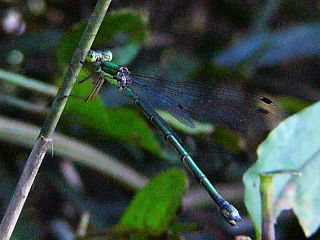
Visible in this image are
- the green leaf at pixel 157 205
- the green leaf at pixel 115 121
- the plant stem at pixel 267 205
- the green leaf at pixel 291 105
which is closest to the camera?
the plant stem at pixel 267 205

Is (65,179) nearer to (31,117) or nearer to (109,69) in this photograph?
(31,117)

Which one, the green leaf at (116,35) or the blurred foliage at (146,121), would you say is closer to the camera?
the blurred foliage at (146,121)

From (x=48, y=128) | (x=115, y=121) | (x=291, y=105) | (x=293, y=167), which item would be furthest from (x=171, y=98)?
(x=48, y=128)

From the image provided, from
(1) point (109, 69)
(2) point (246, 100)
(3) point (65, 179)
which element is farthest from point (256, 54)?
(3) point (65, 179)

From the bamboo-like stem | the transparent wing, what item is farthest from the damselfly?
the bamboo-like stem

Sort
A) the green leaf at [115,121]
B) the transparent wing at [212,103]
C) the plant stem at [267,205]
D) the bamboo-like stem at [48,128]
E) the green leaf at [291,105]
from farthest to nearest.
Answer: the green leaf at [291,105] < the transparent wing at [212,103] < the green leaf at [115,121] < the plant stem at [267,205] < the bamboo-like stem at [48,128]

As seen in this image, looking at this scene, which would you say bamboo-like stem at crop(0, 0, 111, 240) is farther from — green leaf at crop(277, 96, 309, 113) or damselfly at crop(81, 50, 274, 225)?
green leaf at crop(277, 96, 309, 113)

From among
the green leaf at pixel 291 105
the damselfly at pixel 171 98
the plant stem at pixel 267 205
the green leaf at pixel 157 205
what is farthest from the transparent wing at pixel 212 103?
the plant stem at pixel 267 205

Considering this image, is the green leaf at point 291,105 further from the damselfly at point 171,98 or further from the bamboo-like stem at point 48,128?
the bamboo-like stem at point 48,128
